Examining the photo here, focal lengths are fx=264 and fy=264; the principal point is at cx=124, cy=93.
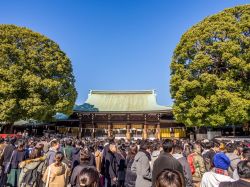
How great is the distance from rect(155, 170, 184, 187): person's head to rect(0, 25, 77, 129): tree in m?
23.3

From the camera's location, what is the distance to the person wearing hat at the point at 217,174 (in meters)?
3.74

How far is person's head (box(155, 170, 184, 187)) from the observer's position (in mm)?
2319

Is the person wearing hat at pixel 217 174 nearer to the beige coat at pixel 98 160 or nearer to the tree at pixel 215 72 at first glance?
the beige coat at pixel 98 160

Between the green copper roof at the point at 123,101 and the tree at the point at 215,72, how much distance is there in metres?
8.15

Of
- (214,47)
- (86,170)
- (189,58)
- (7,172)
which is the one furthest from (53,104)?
(86,170)

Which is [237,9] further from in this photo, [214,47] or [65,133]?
[65,133]

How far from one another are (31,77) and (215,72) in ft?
55.3

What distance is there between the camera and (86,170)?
2836mm

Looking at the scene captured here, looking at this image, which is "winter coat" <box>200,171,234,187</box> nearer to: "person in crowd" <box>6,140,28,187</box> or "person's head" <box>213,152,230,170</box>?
"person's head" <box>213,152,230,170</box>

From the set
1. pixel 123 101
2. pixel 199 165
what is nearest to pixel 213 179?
pixel 199 165

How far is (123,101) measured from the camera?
3534cm

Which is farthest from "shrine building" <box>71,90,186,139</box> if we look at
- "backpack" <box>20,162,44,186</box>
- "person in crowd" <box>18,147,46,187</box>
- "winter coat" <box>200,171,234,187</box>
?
"winter coat" <box>200,171,234,187</box>

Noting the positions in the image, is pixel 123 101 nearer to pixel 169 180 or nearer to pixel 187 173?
pixel 187 173

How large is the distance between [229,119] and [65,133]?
18.4 m
